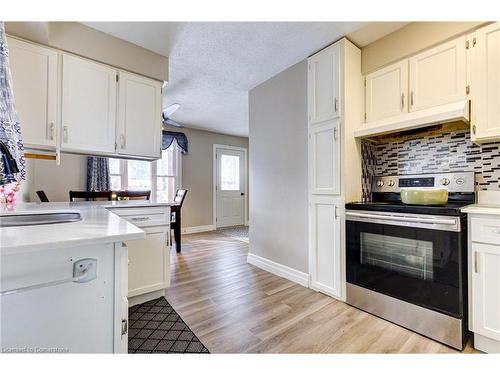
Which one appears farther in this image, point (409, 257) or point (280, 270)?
point (280, 270)

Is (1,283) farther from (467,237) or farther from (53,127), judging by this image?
(467,237)

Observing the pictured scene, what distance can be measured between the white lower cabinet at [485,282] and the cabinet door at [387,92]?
1.07m

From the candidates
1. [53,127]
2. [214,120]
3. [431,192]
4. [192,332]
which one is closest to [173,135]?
[214,120]

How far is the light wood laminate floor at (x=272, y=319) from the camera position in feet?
4.97

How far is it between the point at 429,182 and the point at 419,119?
0.58 metres

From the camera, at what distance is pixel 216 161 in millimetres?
5902

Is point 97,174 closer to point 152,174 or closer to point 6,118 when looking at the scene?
point 152,174

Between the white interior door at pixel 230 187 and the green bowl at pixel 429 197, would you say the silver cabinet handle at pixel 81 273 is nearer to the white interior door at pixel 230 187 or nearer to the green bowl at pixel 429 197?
the green bowl at pixel 429 197

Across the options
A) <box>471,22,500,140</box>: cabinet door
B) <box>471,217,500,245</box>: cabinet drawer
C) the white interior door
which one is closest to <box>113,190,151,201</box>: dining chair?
the white interior door

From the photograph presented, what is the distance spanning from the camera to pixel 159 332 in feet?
5.45

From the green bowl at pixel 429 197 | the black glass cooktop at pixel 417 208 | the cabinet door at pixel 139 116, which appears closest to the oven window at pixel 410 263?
the black glass cooktop at pixel 417 208

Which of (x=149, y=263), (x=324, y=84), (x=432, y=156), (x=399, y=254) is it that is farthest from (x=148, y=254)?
(x=432, y=156)

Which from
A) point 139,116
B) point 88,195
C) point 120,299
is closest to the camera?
point 120,299

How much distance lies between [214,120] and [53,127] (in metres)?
3.15
